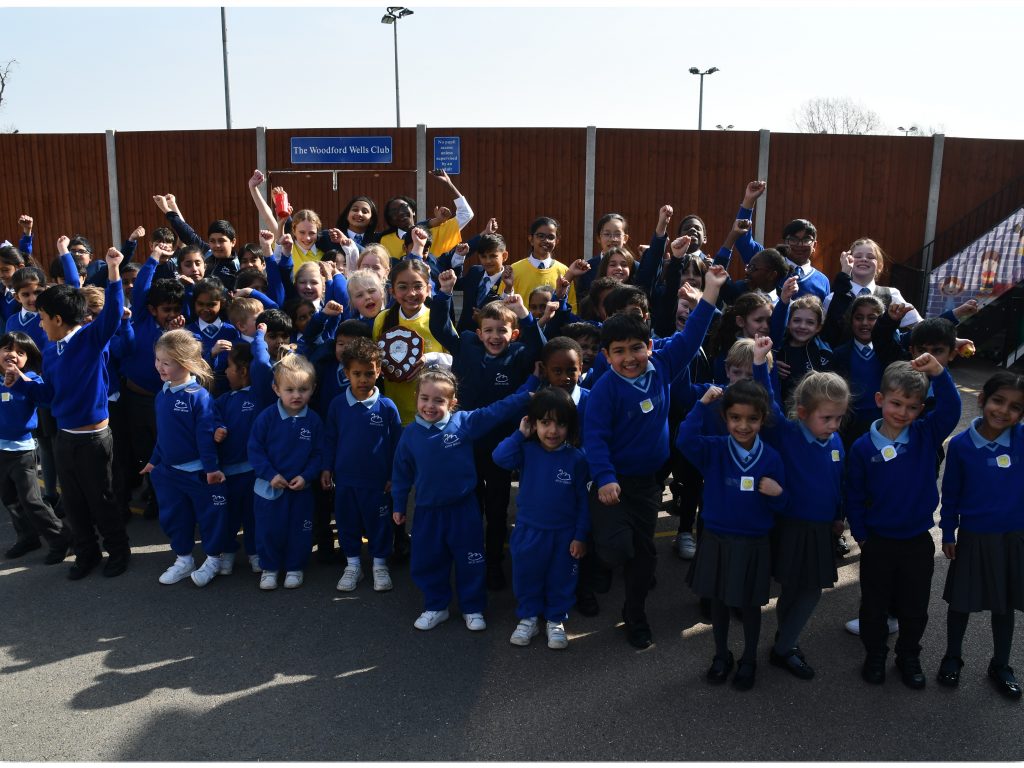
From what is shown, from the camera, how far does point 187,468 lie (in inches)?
181

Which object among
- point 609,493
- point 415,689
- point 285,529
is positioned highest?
point 609,493

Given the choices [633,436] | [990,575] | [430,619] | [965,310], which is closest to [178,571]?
[430,619]

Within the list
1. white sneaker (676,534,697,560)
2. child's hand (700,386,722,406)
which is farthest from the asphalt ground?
child's hand (700,386,722,406)

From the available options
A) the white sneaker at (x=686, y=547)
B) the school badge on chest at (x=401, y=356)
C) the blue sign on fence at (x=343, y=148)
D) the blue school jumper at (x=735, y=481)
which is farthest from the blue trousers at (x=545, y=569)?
the blue sign on fence at (x=343, y=148)

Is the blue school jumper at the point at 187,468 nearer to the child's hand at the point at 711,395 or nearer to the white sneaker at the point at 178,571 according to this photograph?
the white sneaker at the point at 178,571

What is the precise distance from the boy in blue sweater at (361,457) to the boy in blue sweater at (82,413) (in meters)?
1.33

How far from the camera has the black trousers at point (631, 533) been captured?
3844mm

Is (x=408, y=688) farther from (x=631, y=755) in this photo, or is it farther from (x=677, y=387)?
(x=677, y=387)

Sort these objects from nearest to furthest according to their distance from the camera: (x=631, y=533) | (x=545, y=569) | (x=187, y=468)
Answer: (x=631, y=533) < (x=545, y=569) < (x=187, y=468)

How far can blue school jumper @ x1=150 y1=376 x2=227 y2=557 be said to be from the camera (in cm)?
458

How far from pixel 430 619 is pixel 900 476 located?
92.7 inches

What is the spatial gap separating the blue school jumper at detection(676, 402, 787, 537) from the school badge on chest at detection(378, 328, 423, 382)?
1.83 m

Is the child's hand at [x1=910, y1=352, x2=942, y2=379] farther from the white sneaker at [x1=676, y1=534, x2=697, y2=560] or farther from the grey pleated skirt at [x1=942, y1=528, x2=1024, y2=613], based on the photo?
the white sneaker at [x1=676, y1=534, x2=697, y2=560]

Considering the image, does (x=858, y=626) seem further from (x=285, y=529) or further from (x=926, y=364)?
(x=285, y=529)
